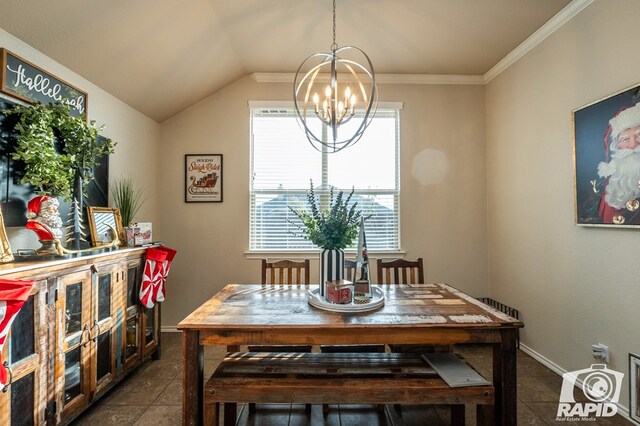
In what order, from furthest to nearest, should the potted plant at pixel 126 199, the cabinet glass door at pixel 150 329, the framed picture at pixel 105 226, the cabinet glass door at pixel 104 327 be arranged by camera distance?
the potted plant at pixel 126 199, the cabinet glass door at pixel 150 329, the framed picture at pixel 105 226, the cabinet glass door at pixel 104 327

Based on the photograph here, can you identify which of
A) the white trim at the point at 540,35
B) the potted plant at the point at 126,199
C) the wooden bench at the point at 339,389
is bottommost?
the wooden bench at the point at 339,389

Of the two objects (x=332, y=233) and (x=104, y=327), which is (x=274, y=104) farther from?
(x=104, y=327)

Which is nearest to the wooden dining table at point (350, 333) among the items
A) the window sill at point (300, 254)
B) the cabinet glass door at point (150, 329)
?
the cabinet glass door at point (150, 329)

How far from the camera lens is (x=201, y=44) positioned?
9.36ft

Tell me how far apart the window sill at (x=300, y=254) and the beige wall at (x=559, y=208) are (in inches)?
44.2

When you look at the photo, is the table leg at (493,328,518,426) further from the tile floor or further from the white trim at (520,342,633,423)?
the white trim at (520,342,633,423)

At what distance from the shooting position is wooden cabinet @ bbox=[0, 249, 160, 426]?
1.58 m

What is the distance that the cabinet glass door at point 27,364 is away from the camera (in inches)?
59.4

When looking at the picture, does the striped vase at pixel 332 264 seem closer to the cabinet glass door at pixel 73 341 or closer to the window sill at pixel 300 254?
the cabinet glass door at pixel 73 341

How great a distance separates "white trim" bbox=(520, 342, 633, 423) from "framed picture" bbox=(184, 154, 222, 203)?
3.46m

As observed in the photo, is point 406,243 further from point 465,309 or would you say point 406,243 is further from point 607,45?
point 607,45

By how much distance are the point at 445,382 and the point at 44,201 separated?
243 cm

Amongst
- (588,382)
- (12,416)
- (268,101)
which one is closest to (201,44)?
(268,101)

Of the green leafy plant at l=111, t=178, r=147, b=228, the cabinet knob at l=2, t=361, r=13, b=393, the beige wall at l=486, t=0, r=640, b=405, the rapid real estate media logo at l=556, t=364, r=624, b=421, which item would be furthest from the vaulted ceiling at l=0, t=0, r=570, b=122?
the rapid real estate media logo at l=556, t=364, r=624, b=421
